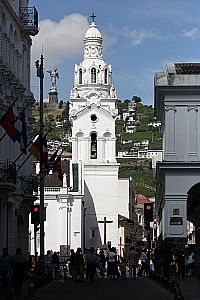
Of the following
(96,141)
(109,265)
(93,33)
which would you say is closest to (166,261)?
(109,265)

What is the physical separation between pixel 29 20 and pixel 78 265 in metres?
12.8

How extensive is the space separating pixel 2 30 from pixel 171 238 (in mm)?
15877

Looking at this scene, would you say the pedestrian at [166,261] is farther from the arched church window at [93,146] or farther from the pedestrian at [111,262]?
the arched church window at [93,146]

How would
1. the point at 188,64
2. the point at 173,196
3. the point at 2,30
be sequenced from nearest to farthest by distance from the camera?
the point at 2,30, the point at 173,196, the point at 188,64

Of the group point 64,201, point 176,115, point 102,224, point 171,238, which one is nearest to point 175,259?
point 171,238

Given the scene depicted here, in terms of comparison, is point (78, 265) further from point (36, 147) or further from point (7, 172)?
point (7, 172)

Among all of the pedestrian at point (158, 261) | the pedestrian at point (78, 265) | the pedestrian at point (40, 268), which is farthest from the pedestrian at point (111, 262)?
the pedestrian at point (40, 268)

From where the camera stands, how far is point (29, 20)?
153 ft

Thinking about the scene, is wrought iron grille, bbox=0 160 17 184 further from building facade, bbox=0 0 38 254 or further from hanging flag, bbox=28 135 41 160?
hanging flag, bbox=28 135 41 160

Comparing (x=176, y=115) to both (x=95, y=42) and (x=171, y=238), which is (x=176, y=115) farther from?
(x=95, y=42)

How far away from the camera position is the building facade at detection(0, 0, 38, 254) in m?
39.8

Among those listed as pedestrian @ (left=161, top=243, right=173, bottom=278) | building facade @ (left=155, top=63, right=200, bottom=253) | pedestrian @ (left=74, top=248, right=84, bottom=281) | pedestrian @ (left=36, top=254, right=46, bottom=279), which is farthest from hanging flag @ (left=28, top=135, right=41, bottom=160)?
building facade @ (left=155, top=63, right=200, bottom=253)

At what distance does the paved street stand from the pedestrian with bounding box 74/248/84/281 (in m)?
1.06

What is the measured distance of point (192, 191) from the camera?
5191cm
